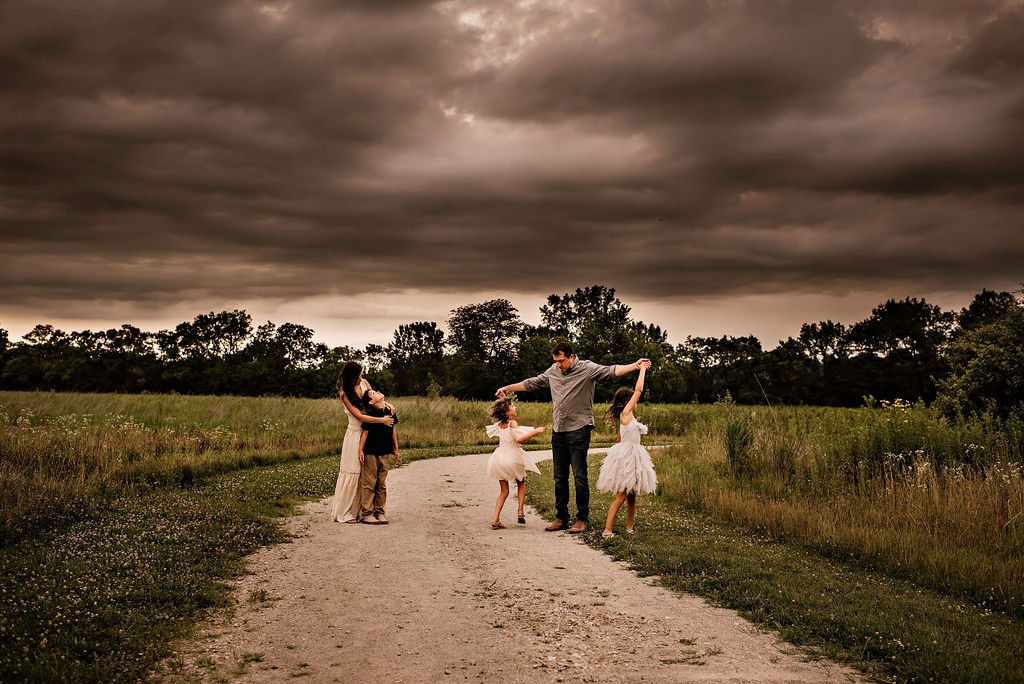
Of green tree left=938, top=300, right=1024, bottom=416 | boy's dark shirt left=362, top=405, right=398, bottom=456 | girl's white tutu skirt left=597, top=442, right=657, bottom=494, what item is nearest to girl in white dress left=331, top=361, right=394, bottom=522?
boy's dark shirt left=362, top=405, right=398, bottom=456

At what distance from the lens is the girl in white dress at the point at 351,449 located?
37.1 feet

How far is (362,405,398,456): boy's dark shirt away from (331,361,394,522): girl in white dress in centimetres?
12

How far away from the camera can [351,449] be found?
1151cm

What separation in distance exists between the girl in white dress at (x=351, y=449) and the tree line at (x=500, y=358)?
59.5 metres

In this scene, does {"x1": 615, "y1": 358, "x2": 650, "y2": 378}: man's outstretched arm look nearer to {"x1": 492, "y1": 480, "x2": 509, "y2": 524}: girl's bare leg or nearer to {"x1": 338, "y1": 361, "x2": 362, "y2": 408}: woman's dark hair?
{"x1": 492, "y1": 480, "x2": 509, "y2": 524}: girl's bare leg

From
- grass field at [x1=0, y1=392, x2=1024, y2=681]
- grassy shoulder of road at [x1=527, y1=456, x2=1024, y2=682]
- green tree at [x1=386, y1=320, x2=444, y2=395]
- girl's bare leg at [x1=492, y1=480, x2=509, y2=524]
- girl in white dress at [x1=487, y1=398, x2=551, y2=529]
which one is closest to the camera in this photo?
grassy shoulder of road at [x1=527, y1=456, x2=1024, y2=682]

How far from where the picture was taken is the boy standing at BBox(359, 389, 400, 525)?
1128 cm

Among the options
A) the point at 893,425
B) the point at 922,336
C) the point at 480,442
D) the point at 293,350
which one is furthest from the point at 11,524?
the point at 922,336

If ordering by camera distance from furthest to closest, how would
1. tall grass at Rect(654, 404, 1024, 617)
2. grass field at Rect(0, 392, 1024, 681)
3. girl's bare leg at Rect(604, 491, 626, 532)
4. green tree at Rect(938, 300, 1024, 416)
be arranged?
green tree at Rect(938, 300, 1024, 416) → girl's bare leg at Rect(604, 491, 626, 532) → tall grass at Rect(654, 404, 1024, 617) → grass field at Rect(0, 392, 1024, 681)

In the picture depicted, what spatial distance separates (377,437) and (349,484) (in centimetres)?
88

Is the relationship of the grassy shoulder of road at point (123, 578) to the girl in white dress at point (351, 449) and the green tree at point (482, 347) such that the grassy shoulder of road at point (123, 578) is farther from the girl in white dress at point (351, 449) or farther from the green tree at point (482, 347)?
the green tree at point (482, 347)

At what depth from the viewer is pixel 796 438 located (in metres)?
14.7

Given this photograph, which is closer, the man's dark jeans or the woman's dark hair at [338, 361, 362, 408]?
the man's dark jeans

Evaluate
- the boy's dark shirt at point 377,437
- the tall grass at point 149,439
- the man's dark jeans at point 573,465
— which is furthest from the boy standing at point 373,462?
the tall grass at point 149,439
